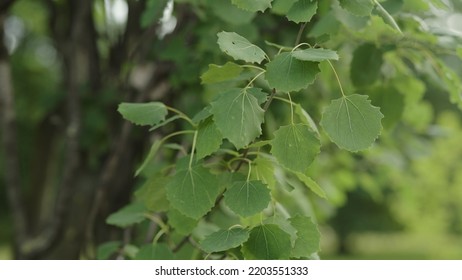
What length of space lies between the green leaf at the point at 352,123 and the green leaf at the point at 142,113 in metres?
0.36

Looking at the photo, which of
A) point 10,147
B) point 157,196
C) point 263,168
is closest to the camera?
point 263,168

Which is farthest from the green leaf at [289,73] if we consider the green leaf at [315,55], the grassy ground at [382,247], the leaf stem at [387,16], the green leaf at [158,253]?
the grassy ground at [382,247]

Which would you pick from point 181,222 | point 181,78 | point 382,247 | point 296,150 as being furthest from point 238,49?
point 382,247

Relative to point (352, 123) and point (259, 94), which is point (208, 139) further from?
point (352, 123)

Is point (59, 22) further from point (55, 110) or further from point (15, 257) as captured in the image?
point (15, 257)

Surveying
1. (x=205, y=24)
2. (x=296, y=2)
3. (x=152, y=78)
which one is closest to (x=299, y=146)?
(x=296, y=2)

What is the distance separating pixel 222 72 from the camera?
1.10m

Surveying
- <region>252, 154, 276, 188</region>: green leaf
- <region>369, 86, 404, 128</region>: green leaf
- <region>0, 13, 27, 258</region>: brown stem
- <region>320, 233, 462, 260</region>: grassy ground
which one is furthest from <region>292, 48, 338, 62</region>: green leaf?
<region>320, 233, 462, 260</region>: grassy ground

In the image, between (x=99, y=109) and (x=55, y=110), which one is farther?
(x=55, y=110)

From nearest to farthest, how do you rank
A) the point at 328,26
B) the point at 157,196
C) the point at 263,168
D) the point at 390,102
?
the point at 263,168 < the point at 157,196 < the point at 328,26 < the point at 390,102

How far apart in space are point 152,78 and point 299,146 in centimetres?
127

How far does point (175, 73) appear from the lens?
2076mm

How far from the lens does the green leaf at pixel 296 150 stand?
1.03m

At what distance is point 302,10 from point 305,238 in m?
0.42
